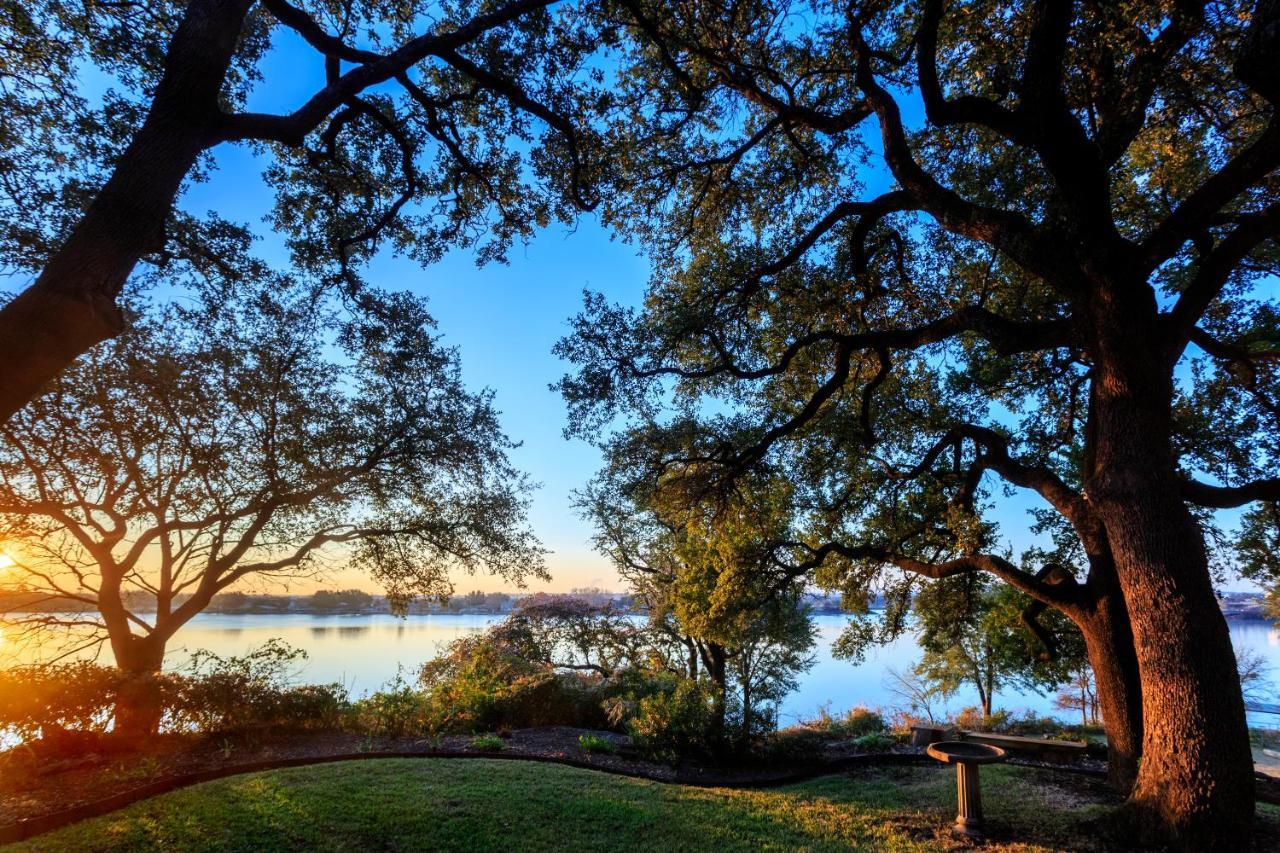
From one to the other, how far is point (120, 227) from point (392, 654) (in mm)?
20420

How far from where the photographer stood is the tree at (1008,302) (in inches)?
187

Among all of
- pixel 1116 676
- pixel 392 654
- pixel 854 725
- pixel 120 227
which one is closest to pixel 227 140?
pixel 120 227

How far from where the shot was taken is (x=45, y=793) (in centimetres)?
506

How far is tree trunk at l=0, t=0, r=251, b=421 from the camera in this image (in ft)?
8.66

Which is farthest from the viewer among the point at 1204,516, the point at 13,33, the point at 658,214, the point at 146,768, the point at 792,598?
the point at 792,598

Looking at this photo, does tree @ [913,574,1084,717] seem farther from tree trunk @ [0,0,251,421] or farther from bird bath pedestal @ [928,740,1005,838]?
tree trunk @ [0,0,251,421]

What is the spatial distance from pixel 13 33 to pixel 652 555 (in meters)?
14.4

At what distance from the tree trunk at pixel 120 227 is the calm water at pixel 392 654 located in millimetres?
7431

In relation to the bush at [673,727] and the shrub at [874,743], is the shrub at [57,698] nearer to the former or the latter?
the bush at [673,727]

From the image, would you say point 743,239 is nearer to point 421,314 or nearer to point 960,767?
point 421,314

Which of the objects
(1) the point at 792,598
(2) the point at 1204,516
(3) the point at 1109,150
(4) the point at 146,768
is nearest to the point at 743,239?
(3) the point at 1109,150

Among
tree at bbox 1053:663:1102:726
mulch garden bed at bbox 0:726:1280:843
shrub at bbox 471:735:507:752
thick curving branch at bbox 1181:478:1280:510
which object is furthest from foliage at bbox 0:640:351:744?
tree at bbox 1053:663:1102:726

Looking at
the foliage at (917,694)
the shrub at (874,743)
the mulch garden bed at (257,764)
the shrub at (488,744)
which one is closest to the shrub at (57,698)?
the mulch garden bed at (257,764)

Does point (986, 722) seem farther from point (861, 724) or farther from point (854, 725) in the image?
point (854, 725)
